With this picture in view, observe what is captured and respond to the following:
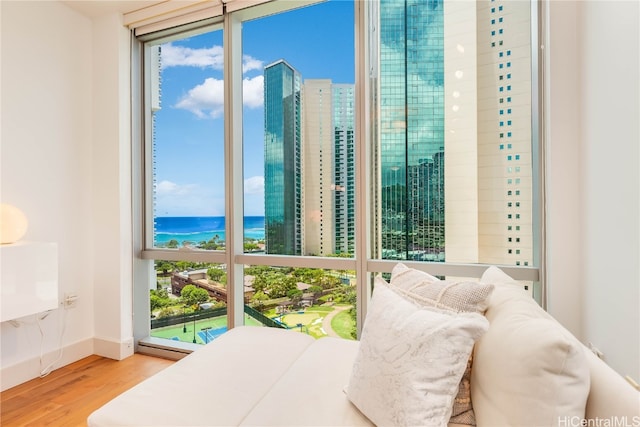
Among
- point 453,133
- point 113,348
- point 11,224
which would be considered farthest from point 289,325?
point 11,224

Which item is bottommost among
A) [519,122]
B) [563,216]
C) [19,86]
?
[563,216]

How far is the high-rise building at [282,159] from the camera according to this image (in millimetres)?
2463

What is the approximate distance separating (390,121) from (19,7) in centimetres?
265

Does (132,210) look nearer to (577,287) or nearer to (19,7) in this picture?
(19,7)

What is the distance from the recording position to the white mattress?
3.50 ft

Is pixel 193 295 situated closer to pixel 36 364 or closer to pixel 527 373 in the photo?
pixel 36 364

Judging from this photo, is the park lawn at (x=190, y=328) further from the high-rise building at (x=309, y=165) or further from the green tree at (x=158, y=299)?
the high-rise building at (x=309, y=165)

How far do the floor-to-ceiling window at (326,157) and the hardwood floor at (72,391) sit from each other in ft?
1.21

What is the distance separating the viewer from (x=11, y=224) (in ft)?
6.73

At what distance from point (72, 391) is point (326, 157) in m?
2.27

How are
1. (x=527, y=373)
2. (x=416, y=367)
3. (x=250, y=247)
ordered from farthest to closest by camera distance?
(x=250, y=247) → (x=416, y=367) → (x=527, y=373)

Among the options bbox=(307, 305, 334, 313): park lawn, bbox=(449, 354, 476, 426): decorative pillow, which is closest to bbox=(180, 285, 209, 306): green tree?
bbox=(307, 305, 334, 313): park lawn

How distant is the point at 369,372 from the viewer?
103cm

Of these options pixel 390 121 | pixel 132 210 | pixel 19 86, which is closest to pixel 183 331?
pixel 132 210
